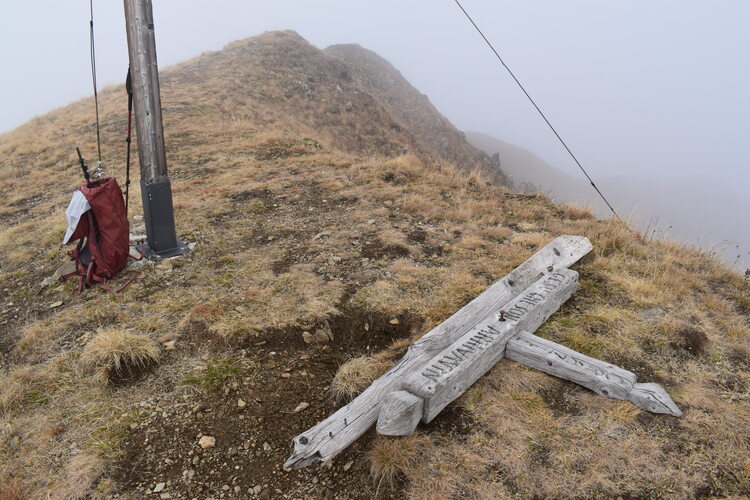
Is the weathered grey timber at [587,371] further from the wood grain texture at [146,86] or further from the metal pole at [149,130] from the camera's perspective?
the wood grain texture at [146,86]

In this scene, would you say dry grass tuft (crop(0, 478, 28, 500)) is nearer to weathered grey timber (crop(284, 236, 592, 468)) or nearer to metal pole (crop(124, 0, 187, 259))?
weathered grey timber (crop(284, 236, 592, 468))

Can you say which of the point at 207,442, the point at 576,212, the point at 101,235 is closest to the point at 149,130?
the point at 101,235

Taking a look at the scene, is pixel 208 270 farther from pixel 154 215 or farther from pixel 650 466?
pixel 650 466

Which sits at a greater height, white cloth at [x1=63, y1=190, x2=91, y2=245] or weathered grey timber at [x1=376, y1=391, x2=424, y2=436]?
white cloth at [x1=63, y1=190, x2=91, y2=245]

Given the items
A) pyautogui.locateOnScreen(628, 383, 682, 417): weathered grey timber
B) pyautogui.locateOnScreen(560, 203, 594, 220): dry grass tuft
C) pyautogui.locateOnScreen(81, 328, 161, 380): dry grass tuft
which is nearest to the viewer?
pyautogui.locateOnScreen(628, 383, 682, 417): weathered grey timber

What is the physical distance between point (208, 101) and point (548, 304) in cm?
1870

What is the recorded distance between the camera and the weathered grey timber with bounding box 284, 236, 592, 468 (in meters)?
3.44

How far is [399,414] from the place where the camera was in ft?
11.8

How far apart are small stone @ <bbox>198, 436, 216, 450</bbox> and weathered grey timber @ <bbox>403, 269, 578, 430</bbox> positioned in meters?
1.76

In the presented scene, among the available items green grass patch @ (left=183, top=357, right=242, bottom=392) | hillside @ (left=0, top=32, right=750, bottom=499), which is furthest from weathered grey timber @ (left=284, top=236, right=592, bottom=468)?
green grass patch @ (left=183, top=357, right=242, bottom=392)

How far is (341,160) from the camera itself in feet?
40.1

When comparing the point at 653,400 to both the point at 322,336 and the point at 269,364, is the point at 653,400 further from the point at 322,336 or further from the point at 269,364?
the point at 269,364

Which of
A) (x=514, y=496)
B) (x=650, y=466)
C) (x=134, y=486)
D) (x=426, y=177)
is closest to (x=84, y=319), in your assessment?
(x=134, y=486)

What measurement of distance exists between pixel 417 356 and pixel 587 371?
5.42ft
